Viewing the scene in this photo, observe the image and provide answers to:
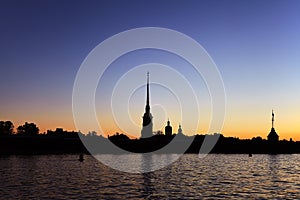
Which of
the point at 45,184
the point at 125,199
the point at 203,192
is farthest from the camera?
the point at 45,184

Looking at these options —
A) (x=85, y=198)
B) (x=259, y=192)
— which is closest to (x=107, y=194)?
(x=85, y=198)

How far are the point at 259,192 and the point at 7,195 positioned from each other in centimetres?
3234

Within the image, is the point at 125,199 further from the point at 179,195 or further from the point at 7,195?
the point at 7,195

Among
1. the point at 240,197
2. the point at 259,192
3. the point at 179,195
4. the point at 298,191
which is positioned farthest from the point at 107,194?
the point at 298,191

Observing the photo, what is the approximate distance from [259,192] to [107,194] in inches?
801

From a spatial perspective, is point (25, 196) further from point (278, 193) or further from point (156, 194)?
point (278, 193)

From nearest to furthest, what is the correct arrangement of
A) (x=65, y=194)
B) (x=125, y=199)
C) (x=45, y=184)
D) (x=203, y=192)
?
(x=125, y=199)
(x=65, y=194)
(x=203, y=192)
(x=45, y=184)

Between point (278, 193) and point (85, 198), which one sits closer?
point (85, 198)

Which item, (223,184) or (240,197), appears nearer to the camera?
(240,197)

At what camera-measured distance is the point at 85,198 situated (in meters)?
48.5

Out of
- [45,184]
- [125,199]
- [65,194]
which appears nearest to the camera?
[125,199]

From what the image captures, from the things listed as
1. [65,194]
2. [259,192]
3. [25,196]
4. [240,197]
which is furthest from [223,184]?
[25,196]

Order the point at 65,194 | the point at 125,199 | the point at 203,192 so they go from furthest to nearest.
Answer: the point at 203,192
the point at 65,194
the point at 125,199

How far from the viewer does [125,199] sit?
48.3m
